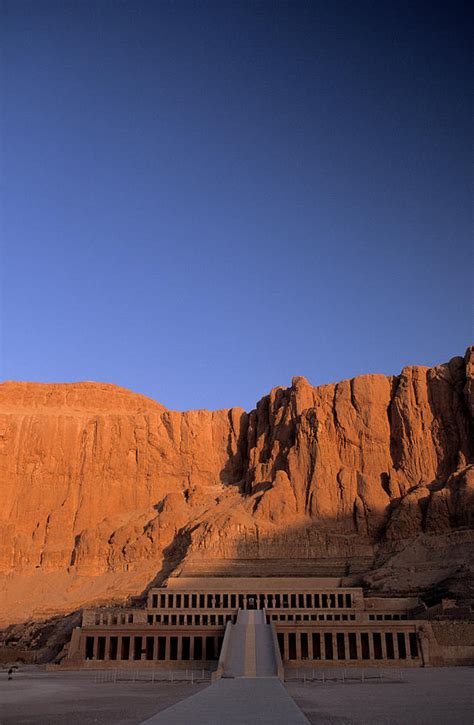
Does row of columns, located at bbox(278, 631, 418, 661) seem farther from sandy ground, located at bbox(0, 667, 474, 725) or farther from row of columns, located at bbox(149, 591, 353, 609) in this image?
row of columns, located at bbox(149, 591, 353, 609)

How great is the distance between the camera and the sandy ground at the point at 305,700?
22000 millimetres

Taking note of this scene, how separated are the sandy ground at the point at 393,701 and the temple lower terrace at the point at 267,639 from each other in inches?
321

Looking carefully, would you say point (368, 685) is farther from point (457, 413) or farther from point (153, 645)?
point (457, 413)

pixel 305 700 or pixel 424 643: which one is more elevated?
pixel 424 643

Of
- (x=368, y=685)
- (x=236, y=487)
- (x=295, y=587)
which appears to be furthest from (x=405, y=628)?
(x=236, y=487)

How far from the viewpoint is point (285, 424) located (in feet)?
328

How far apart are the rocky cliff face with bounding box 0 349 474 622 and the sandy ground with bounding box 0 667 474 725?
4293 cm

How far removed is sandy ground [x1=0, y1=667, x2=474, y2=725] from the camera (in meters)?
22.0

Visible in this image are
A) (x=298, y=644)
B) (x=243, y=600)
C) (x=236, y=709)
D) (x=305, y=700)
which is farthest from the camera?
(x=243, y=600)

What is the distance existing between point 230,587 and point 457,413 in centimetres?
3490

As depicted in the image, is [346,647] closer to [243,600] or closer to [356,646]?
[356,646]

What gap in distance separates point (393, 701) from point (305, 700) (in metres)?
3.63

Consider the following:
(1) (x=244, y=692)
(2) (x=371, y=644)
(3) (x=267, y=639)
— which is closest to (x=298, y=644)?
(3) (x=267, y=639)

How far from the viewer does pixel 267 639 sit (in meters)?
53.6
